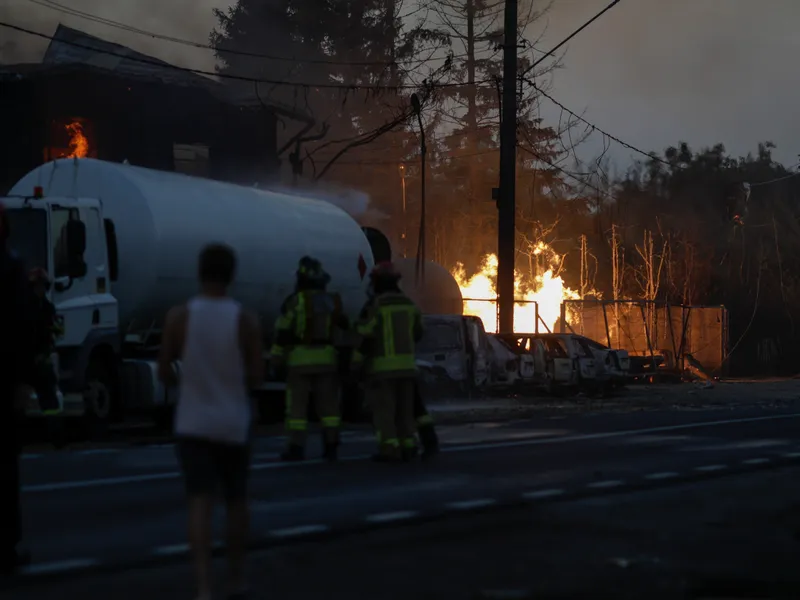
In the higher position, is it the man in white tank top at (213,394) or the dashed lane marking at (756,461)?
the man in white tank top at (213,394)

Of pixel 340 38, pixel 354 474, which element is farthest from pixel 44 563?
pixel 340 38

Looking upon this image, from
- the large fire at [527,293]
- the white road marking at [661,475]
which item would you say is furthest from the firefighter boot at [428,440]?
the large fire at [527,293]

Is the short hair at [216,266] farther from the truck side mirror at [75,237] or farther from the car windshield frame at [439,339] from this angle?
the car windshield frame at [439,339]

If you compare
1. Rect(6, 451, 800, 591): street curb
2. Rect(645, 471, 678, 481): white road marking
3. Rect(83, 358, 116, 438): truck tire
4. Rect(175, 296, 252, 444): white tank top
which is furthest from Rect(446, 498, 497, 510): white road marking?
Rect(83, 358, 116, 438): truck tire

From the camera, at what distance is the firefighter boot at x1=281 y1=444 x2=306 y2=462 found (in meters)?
13.6

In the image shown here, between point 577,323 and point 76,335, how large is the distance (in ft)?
97.3

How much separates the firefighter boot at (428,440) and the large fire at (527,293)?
69.1 ft

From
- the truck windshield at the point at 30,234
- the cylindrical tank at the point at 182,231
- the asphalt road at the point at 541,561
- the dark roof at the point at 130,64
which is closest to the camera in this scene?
the asphalt road at the point at 541,561

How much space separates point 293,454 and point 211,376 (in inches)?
282

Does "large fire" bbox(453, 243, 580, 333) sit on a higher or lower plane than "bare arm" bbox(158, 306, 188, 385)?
higher

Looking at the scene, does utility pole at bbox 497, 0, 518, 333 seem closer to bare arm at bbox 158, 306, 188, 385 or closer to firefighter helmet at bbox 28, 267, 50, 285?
firefighter helmet at bbox 28, 267, 50, 285

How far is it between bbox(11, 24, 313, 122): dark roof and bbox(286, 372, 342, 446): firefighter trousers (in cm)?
2539

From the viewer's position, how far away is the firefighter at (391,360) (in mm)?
13359

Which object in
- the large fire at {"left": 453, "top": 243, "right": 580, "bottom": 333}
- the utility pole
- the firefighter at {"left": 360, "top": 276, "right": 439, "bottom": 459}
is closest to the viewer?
the firefighter at {"left": 360, "top": 276, "right": 439, "bottom": 459}
